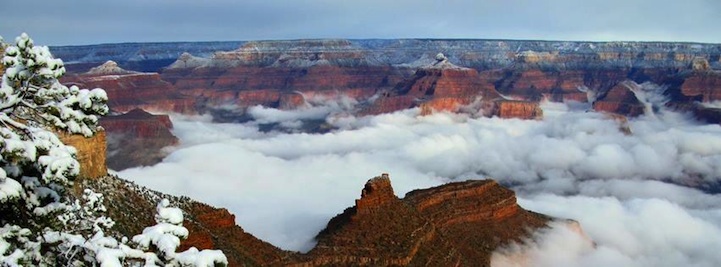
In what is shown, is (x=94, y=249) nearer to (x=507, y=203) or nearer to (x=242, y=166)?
(x=507, y=203)

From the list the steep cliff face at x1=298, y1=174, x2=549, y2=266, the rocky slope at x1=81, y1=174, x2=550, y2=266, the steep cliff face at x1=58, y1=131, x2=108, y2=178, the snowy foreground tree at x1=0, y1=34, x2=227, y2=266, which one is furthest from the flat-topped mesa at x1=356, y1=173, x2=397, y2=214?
the snowy foreground tree at x1=0, y1=34, x2=227, y2=266

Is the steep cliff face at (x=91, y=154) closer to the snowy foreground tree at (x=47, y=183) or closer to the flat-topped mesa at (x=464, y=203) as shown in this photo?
the snowy foreground tree at (x=47, y=183)

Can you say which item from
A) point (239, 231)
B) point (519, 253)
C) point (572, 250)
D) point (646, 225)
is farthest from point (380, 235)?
point (646, 225)

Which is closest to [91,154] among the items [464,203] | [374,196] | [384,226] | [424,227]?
[384,226]

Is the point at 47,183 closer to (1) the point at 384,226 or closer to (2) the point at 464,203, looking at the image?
(1) the point at 384,226

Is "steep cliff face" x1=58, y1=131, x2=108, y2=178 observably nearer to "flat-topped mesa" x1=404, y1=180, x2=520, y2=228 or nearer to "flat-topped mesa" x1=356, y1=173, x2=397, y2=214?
"flat-topped mesa" x1=356, y1=173, x2=397, y2=214

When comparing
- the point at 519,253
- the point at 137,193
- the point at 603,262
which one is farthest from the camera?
the point at 603,262

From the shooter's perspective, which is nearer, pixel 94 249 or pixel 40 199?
pixel 94 249
